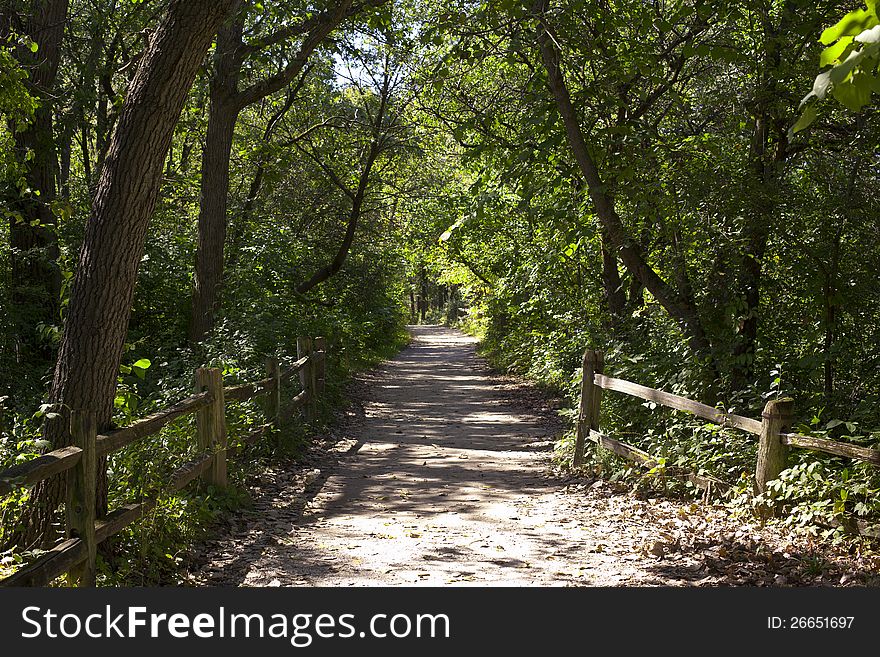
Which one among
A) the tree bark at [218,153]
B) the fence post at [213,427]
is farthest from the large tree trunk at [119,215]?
the tree bark at [218,153]

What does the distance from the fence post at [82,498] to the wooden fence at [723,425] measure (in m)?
5.17

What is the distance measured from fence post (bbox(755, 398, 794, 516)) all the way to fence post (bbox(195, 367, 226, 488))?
503 centimetres

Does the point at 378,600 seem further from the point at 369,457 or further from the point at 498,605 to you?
the point at 369,457

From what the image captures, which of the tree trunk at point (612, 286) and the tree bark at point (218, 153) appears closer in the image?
the tree bark at point (218, 153)

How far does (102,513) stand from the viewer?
5590 millimetres

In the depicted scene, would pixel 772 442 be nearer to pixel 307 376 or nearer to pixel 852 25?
pixel 852 25

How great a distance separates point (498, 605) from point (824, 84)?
3547mm

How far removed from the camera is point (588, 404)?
10.5 metres

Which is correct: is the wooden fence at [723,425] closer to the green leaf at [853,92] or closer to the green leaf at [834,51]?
the green leaf at [853,92]

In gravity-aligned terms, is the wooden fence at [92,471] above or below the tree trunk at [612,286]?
below

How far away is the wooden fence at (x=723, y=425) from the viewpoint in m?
6.17

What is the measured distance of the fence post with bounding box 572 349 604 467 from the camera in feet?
34.3

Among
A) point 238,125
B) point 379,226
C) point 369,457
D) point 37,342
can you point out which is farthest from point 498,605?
point 379,226

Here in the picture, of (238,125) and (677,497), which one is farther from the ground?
(238,125)
